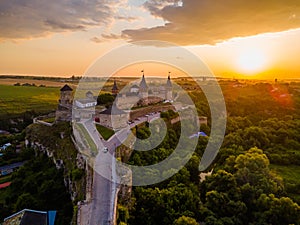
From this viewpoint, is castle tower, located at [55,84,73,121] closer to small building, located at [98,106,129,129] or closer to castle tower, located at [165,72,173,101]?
small building, located at [98,106,129,129]

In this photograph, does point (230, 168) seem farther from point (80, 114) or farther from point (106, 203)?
point (80, 114)

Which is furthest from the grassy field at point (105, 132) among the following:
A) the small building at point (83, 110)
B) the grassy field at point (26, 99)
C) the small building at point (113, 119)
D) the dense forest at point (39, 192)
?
the grassy field at point (26, 99)

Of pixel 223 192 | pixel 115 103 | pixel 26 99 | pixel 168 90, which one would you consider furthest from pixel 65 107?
pixel 26 99

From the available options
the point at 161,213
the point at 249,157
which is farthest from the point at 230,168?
the point at 161,213

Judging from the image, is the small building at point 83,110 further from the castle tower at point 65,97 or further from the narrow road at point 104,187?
the narrow road at point 104,187

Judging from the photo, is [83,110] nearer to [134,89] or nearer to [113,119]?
[113,119]
